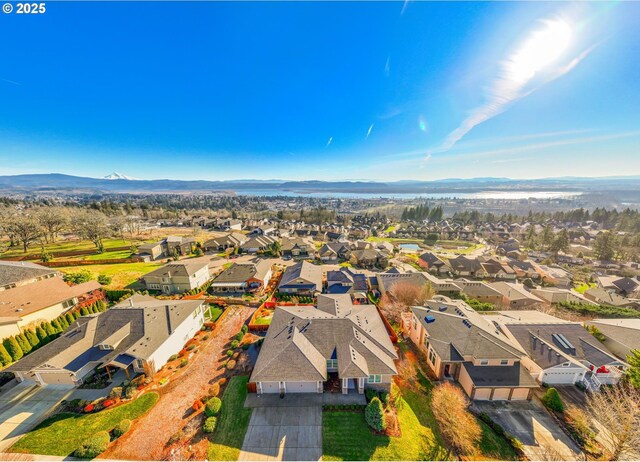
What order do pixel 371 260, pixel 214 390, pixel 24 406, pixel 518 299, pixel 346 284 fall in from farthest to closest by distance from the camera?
pixel 371 260 → pixel 346 284 → pixel 518 299 → pixel 214 390 → pixel 24 406

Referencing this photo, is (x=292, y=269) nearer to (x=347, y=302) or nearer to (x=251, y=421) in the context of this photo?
(x=347, y=302)

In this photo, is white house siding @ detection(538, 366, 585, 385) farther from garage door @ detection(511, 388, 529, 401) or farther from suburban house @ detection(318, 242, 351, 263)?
suburban house @ detection(318, 242, 351, 263)

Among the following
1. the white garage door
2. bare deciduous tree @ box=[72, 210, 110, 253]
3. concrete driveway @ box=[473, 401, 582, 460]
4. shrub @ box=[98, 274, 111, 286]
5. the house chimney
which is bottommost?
concrete driveway @ box=[473, 401, 582, 460]

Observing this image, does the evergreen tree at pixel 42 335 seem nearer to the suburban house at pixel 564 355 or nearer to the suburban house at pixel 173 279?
the suburban house at pixel 173 279

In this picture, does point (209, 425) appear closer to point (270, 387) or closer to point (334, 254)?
point (270, 387)

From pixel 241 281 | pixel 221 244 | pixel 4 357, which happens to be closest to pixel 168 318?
pixel 4 357

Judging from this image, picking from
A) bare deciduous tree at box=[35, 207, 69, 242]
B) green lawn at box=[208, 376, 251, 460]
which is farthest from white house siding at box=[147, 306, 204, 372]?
bare deciduous tree at box=[35, 207, 69, 242]
